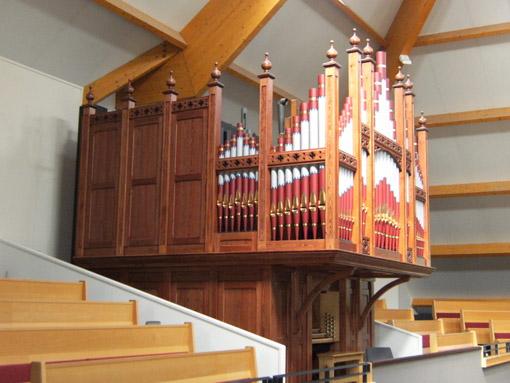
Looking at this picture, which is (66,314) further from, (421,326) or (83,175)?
(421,326)

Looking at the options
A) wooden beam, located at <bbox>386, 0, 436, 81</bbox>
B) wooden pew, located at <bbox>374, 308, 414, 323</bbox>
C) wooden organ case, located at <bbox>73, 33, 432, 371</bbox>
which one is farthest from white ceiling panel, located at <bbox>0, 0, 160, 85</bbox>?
wooden pew, located at <bbox>374, 308, 414, 323</bbox>

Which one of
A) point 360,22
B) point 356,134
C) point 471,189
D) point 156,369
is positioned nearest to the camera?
point 156,369

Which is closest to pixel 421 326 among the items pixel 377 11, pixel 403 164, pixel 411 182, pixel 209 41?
pixel 411 182

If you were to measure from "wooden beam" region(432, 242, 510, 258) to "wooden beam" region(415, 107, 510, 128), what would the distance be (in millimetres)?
2123

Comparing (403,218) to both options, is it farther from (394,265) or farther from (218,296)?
(218,296)

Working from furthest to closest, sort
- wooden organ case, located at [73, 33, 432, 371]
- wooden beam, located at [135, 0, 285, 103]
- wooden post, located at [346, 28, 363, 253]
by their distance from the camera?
wooden beam, located at [135, 0, 285, 103] → wooden post, located at [346, 28, 363, 253] → wooden organ case, located at [73, 33, 432, 371]

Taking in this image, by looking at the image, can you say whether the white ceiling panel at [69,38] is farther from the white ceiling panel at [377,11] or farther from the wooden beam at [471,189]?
the wooden beam at [471,189]

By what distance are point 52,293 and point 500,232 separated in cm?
824

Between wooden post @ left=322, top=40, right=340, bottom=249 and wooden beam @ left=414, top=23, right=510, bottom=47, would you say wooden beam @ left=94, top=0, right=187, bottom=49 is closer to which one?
wooden post @ left=322, top=40, right=340, bottom=249

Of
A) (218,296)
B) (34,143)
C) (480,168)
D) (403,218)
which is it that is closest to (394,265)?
(403,218)

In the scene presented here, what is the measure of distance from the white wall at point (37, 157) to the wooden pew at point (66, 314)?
1749mm

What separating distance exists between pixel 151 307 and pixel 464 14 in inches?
269

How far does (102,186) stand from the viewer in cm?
652

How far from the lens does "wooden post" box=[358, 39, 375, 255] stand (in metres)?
6.00
